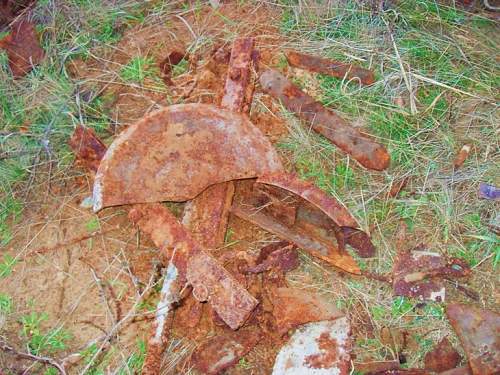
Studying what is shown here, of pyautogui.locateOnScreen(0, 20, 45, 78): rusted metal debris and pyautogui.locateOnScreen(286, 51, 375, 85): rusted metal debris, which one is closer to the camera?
pyautogui.locateOnScreen(286, 51, 375, 85): rusted metal debris

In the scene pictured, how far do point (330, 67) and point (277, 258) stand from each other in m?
1.40

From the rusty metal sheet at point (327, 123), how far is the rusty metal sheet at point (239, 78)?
6.5 inches

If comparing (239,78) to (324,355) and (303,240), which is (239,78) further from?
(324,355)

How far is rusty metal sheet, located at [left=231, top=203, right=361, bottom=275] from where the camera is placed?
2.60 meters

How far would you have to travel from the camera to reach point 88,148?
2908 millimetres

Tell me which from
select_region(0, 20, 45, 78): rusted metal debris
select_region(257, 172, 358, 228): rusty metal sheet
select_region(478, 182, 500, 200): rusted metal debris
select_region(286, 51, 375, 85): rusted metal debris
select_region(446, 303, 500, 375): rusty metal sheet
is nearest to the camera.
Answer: select_region(446, 303, 500, 375): rusty metal sheet

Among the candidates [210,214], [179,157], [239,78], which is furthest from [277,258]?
[239,78]

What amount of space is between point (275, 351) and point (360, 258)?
70cm

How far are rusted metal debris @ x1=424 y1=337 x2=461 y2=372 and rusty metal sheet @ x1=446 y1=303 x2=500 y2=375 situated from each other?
7 cm

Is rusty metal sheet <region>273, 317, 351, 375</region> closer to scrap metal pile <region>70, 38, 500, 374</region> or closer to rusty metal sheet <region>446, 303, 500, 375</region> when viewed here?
scrap metal pile <region>70, 38, 500, 374</region>

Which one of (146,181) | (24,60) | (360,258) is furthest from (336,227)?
(24,60)

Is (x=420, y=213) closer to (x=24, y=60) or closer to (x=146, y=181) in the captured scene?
(x=146, y=181)

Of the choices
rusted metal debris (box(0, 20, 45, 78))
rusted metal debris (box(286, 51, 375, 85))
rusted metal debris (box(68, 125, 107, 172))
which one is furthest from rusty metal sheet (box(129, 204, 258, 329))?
Answer: rusted metal debris (box(0, 20, 45, 78))

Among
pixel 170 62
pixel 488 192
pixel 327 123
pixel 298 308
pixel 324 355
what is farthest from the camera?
pixel 170 62
